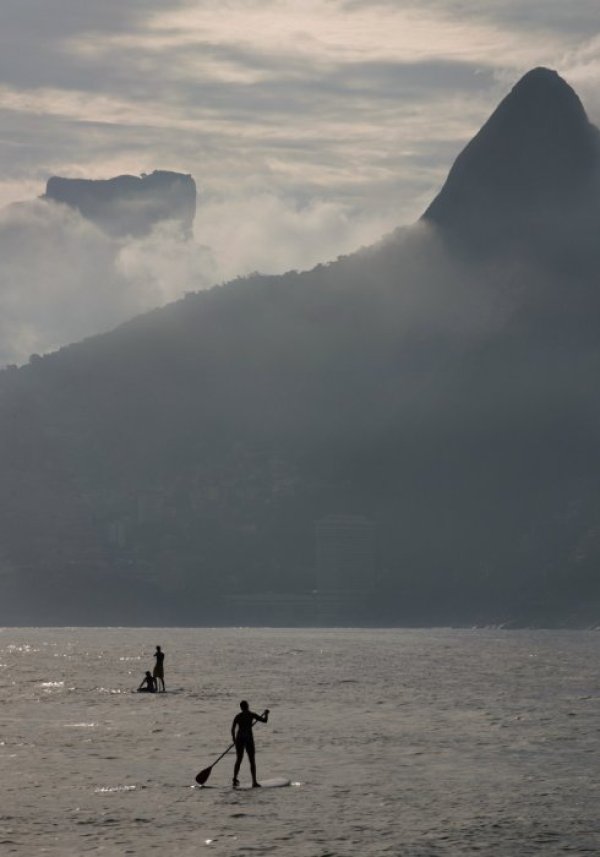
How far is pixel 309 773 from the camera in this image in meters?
66.9

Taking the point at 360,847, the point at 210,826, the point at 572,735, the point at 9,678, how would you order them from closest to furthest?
the point at 360,847 → the point at 210,826 → the point at 572,735 → the point at 9,678

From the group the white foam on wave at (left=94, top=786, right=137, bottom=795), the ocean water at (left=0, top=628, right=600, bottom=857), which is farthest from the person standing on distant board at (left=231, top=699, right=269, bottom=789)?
the white foam on wave at (left=94, top=786, right=137, bottom=795)

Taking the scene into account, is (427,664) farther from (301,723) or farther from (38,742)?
(38,742)

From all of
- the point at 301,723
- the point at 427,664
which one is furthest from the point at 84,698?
the point at 427,664

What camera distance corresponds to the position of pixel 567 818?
55188 millimetres

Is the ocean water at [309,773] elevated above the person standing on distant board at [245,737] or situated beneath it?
situated beneath

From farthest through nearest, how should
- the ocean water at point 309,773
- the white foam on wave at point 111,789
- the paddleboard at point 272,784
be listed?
1. the paddleboard at point 272,784
2. the white foam on wave at point 111,789
3. the ocean water at point 309,773

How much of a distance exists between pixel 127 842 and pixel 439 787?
56.9ft

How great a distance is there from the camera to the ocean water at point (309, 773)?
5006 cm

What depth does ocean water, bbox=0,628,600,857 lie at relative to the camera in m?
50.1

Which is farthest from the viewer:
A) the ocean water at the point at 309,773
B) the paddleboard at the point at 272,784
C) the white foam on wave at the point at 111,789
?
the paddleboard at the point at 272,784

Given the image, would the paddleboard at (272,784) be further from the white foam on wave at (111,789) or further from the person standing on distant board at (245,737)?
the white foam on wave at (111,789)

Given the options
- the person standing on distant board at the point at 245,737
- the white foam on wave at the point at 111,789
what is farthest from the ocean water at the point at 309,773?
the person standing on distant board at the point at 245,737

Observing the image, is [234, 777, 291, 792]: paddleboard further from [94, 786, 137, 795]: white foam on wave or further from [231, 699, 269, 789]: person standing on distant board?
[94, 786, 137, 795]: white foam on wave
